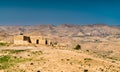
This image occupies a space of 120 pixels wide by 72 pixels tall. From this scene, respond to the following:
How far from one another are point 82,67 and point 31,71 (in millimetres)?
7556

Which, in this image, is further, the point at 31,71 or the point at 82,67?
the point at 82,67

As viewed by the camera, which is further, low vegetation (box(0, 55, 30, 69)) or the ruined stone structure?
the ruined stone structure

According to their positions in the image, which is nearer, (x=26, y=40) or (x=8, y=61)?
(x=8, y=61)

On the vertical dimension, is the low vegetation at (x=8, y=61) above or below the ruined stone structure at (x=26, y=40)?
below

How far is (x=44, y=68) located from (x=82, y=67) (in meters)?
5.57

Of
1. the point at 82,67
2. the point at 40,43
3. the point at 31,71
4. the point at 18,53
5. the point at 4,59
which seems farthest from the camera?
the point at 40,43

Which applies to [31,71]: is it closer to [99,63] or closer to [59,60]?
[59,60]

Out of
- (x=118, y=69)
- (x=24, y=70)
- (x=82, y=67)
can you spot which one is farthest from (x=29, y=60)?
(x=118, y=69)

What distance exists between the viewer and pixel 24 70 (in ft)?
117

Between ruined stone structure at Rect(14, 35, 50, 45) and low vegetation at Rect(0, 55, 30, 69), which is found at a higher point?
ruined stone structure at Rect(14, 35, 50, 45)

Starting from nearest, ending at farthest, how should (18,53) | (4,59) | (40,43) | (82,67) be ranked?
(82,67), (4,59), (18,53), (40,43)

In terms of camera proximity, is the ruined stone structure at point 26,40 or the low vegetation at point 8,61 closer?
the low vegetation at point 8,61

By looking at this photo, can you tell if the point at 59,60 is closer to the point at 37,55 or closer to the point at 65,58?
the point at 65,58

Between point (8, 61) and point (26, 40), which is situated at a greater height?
point (26, 40)
